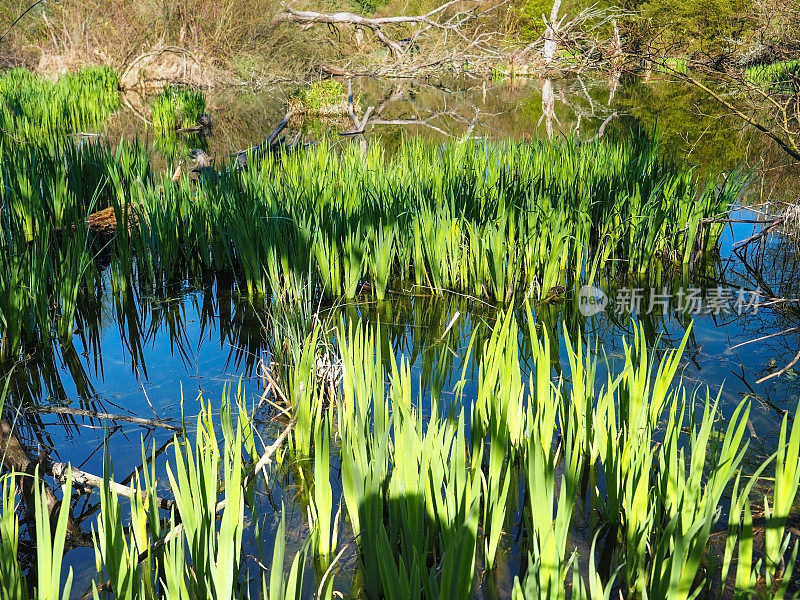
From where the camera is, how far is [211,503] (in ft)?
4.95

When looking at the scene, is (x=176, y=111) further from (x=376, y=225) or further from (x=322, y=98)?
(x=376, y=225)

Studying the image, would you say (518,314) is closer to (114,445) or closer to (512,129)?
(114,445)

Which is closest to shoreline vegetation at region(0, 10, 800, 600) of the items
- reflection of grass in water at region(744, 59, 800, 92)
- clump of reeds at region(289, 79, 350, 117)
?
reflection of grass in water at region(744, 59, 800, 92)

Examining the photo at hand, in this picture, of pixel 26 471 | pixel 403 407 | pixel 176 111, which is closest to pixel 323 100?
pixel 176 111

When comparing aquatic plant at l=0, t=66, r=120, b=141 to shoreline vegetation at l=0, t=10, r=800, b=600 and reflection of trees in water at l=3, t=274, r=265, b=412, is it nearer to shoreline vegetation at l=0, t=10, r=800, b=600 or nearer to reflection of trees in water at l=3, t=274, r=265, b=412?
shoreline vegetation at l=0, t=10, r=800, b=600

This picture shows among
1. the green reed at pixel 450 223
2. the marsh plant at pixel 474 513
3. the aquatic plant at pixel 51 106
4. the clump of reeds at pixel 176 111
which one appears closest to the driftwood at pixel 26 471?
the marsh plant at pixel 474 513

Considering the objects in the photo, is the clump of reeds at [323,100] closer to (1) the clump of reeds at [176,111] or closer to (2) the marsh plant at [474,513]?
(1) the clump of reeds at [176,111]

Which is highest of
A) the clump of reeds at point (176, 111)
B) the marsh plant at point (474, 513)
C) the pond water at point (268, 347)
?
the clump of reeds at point (176, 111)

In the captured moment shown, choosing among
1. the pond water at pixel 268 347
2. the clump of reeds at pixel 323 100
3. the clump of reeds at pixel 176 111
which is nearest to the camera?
the pond water at pixel 268 347

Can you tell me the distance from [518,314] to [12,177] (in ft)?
10.4

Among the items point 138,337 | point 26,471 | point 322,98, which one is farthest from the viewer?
point 322,98

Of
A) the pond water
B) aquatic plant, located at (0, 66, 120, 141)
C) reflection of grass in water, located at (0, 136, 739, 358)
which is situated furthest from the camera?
aquatic plant, located at (0, 66, 120, 141)

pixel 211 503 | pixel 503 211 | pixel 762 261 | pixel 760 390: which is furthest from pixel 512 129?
pixel 211 503

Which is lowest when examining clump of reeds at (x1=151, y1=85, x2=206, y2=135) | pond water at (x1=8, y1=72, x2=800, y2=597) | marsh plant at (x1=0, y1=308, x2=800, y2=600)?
pond water at (x1=8, y1=72, x2=800, y2=597)
